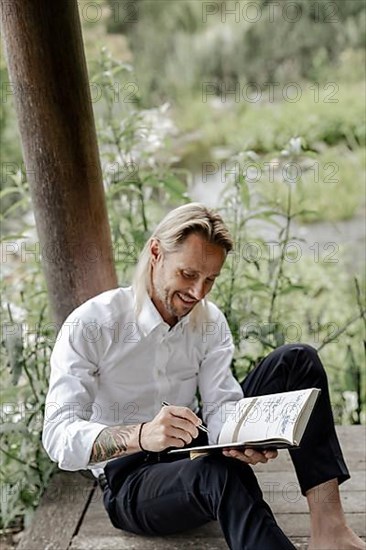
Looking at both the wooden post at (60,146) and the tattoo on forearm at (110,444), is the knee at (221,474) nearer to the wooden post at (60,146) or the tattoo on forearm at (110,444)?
the tattoo on forearm at (110,444)

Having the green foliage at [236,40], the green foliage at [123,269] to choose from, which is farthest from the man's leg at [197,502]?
the green foliage at [236,40]

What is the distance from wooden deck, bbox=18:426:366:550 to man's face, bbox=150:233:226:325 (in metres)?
0.52

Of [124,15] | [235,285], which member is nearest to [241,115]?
[124,15]

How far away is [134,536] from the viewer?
175 cm

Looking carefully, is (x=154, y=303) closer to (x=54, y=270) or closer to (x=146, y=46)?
(x=54, y=270)

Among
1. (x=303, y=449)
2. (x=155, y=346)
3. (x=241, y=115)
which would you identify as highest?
(x=155, y=346)

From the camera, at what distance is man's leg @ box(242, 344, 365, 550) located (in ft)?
5.32

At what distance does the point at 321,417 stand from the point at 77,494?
67cm

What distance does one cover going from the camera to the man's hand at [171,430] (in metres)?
1.46

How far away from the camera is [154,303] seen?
1.70m

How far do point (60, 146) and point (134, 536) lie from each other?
89 centimetres

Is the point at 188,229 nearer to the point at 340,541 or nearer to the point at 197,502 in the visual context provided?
the point at 197,502

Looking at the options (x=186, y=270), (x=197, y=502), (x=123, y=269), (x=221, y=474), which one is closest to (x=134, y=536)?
(x=197, y=502)

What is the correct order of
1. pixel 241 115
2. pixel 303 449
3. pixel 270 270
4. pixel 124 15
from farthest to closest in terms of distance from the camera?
1. pixel 241 115
2. pixel 124 15
3. pixel 270 270
4. pixel 303 449
